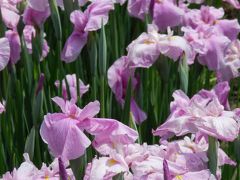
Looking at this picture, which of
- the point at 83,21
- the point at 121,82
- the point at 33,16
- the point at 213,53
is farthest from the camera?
the point at 33,16

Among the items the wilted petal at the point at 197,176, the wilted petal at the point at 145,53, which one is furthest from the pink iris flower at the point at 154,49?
the wilted petal at the point at 197,176

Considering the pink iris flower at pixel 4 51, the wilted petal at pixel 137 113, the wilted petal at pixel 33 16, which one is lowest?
the wilted petal at pixel 137 113

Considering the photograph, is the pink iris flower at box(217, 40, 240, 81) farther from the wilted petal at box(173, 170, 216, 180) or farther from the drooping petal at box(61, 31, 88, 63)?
the wilted petal at box(173, 170, 216, 180)

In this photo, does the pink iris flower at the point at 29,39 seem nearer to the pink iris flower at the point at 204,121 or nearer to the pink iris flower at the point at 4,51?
the pink iris flower at the point at 4,51

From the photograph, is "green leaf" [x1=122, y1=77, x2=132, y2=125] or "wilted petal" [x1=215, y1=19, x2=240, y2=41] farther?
"wilted petal" [x1=215, y1=19, x2=240, y2=41]

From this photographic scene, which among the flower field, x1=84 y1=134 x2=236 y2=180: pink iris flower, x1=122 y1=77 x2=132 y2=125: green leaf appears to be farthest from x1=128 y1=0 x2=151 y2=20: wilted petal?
x1=84 y1=134 x2=236 y2=180: pink iris flower

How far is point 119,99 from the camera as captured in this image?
1802 millimetres

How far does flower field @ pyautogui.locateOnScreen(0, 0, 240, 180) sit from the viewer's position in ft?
3.74

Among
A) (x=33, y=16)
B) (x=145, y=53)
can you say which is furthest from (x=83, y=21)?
(x=33, y=16)

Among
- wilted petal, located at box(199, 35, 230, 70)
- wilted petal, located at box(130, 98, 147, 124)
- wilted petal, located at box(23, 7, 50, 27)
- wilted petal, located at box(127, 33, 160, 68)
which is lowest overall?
wilted petal, located at box(130, 98, 147, 124)

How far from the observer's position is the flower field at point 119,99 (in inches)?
44.9

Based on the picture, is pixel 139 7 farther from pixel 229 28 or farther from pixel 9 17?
pixel 9 17

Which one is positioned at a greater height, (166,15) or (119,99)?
(166,15)

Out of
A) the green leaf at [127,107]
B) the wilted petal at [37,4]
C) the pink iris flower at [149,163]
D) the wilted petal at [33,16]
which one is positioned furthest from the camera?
the wilted petal at [33,16]
